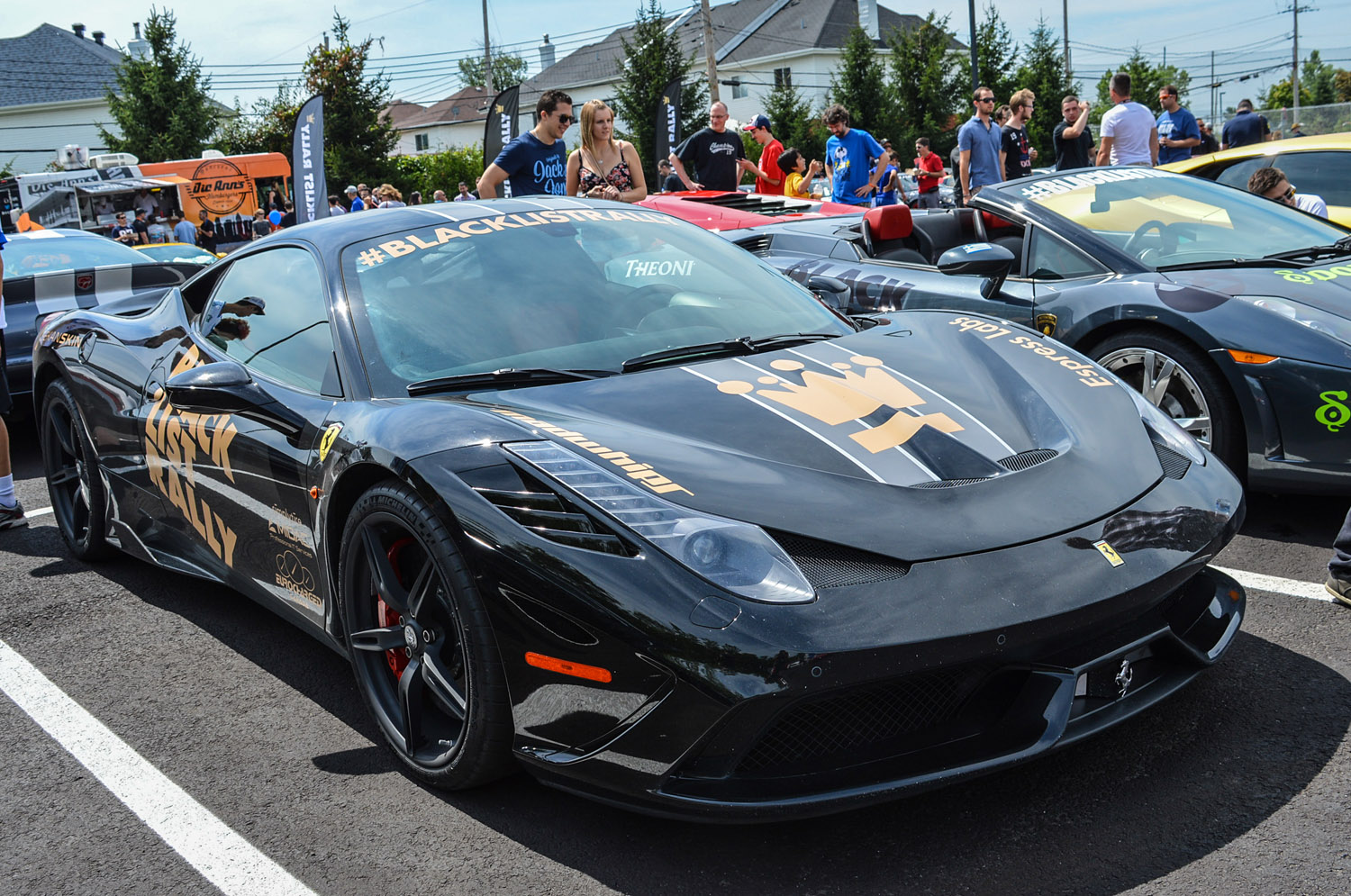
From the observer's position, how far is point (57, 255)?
753 centimetres

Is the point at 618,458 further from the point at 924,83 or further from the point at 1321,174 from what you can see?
the point at 924,83

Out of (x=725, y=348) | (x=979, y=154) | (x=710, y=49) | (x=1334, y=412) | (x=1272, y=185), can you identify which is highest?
(x=710, y=49)

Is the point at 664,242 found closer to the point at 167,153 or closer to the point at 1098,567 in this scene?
the point at 1098,567

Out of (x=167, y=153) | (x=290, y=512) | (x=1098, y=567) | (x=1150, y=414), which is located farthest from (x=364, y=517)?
(x=167, y=153)

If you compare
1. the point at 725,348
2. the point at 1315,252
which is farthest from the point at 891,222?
the point at 725,348

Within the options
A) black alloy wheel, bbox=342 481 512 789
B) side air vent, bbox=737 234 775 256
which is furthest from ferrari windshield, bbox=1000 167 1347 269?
black alloy wheel, bbox=342 481 512 789

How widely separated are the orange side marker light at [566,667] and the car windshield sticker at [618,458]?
1.17 feet

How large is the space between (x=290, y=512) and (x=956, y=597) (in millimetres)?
1740

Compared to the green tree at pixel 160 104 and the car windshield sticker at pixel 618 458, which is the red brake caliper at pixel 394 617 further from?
the green tree at pixel 160 104

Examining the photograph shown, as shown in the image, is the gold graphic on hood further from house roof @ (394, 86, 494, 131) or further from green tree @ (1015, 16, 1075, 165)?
house roof @ (394, 86, 494, 131)

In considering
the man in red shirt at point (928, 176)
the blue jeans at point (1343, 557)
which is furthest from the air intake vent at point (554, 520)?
the man in red shirt at point (928, 176)

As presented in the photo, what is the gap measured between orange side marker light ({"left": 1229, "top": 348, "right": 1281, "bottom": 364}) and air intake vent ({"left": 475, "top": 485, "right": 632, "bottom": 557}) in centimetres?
268

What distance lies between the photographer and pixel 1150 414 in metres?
2.83

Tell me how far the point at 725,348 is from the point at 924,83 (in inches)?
1429
